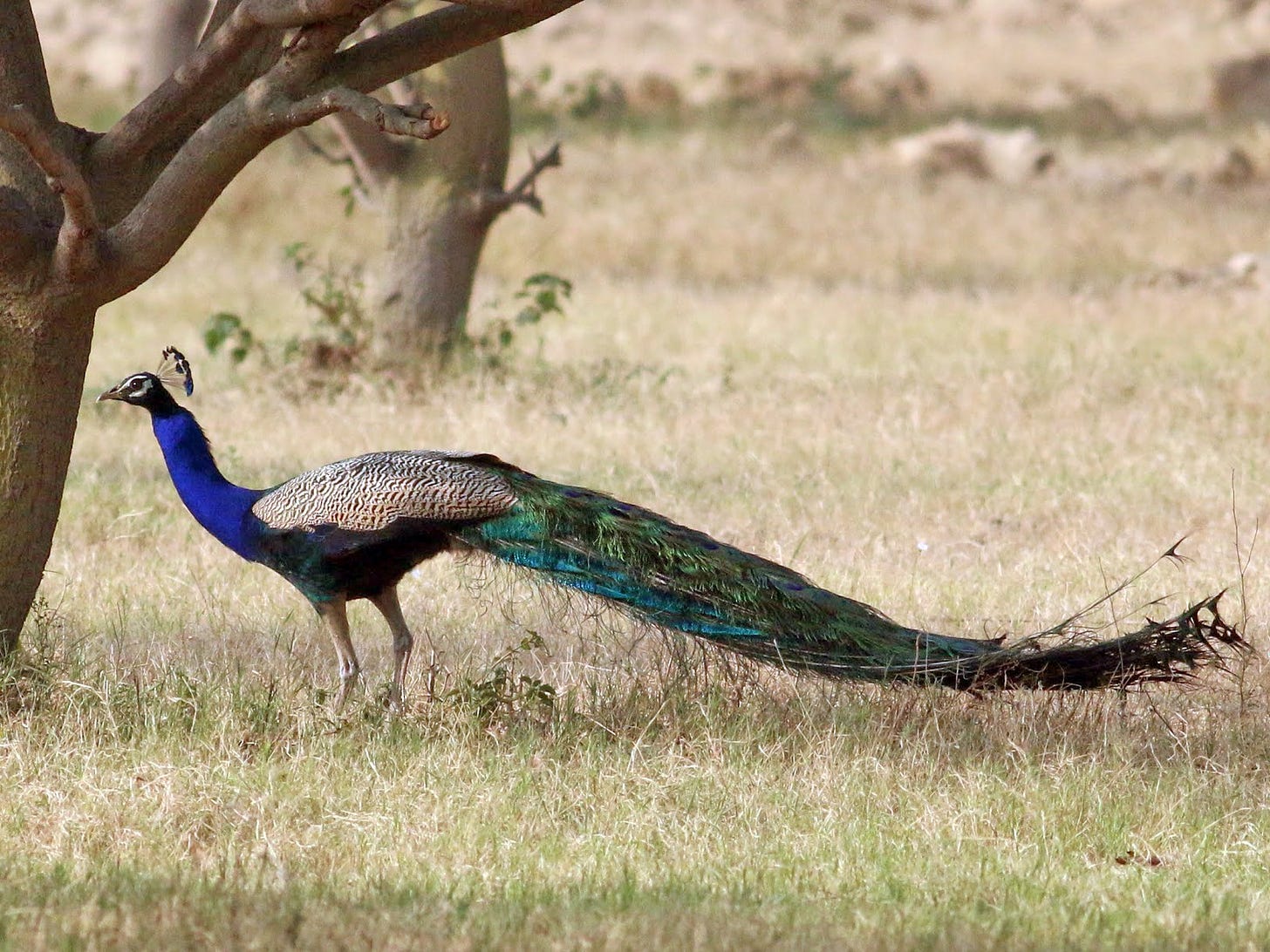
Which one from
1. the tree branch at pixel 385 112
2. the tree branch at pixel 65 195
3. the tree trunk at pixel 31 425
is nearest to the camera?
the tree branch at pixel 385 112

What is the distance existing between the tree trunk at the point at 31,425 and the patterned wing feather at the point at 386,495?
57 cm

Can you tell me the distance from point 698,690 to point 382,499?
3.47 feet

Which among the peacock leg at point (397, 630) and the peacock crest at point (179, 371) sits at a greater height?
the peacock crest at point (179, 371)

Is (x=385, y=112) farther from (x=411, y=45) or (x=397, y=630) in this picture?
(x=397, y=630)

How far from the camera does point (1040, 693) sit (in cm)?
550

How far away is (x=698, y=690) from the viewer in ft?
17.5

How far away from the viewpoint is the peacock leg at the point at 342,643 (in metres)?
5.27

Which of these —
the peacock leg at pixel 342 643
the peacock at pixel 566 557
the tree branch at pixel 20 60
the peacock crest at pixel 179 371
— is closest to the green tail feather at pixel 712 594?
the peacock at pixel 566 557

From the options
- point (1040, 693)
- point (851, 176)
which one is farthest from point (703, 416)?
point (851, 176)

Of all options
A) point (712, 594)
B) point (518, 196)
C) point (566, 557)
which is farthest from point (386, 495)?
point (518, 196)

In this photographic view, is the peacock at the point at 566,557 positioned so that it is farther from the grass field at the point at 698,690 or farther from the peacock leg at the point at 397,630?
the grass field at the point at 698,690

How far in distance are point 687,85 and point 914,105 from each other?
10.5 feet

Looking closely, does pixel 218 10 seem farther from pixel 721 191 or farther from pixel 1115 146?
pixel 1115 146

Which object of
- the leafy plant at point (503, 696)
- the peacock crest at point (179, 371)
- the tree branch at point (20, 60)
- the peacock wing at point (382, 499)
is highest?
the tree branch at point (20, 60)
